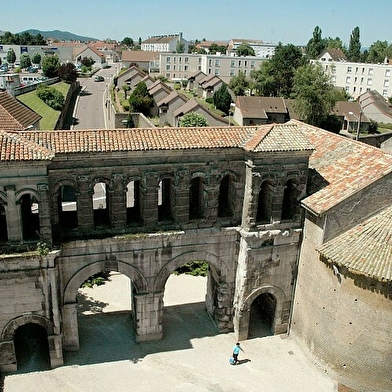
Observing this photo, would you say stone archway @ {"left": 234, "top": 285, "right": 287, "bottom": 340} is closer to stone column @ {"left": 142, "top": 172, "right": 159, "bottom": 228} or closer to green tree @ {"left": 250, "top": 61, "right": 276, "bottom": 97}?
stone column @ {"left": 142, "top": 172, "right": 159, "bottom": 228}

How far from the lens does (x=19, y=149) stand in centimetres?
1986

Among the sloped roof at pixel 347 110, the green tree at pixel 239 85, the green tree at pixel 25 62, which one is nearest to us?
the sloped roof at pixel 347 110

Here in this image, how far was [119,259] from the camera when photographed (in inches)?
920

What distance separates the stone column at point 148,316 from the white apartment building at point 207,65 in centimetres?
10141

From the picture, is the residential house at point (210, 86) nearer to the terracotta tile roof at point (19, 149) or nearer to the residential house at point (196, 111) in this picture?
the residential house at point (196, 111)

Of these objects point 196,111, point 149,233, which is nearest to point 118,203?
point 149,233

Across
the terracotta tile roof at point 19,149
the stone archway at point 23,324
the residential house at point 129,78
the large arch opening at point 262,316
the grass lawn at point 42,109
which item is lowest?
the large arch opening at point 262,316

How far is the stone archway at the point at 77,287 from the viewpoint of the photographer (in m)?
23.0

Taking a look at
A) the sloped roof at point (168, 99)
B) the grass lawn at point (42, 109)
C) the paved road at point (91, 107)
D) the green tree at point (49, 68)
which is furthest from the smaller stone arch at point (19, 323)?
the green tree at point (49, 68)

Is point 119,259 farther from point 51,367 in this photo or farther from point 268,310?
point 268,310

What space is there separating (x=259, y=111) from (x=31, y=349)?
60.0m

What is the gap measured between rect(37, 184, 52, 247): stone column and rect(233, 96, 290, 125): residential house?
57107 mm

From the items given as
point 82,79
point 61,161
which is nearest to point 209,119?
point 61,161

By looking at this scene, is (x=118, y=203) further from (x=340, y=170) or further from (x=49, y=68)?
Answer: (x=49, y=68)
